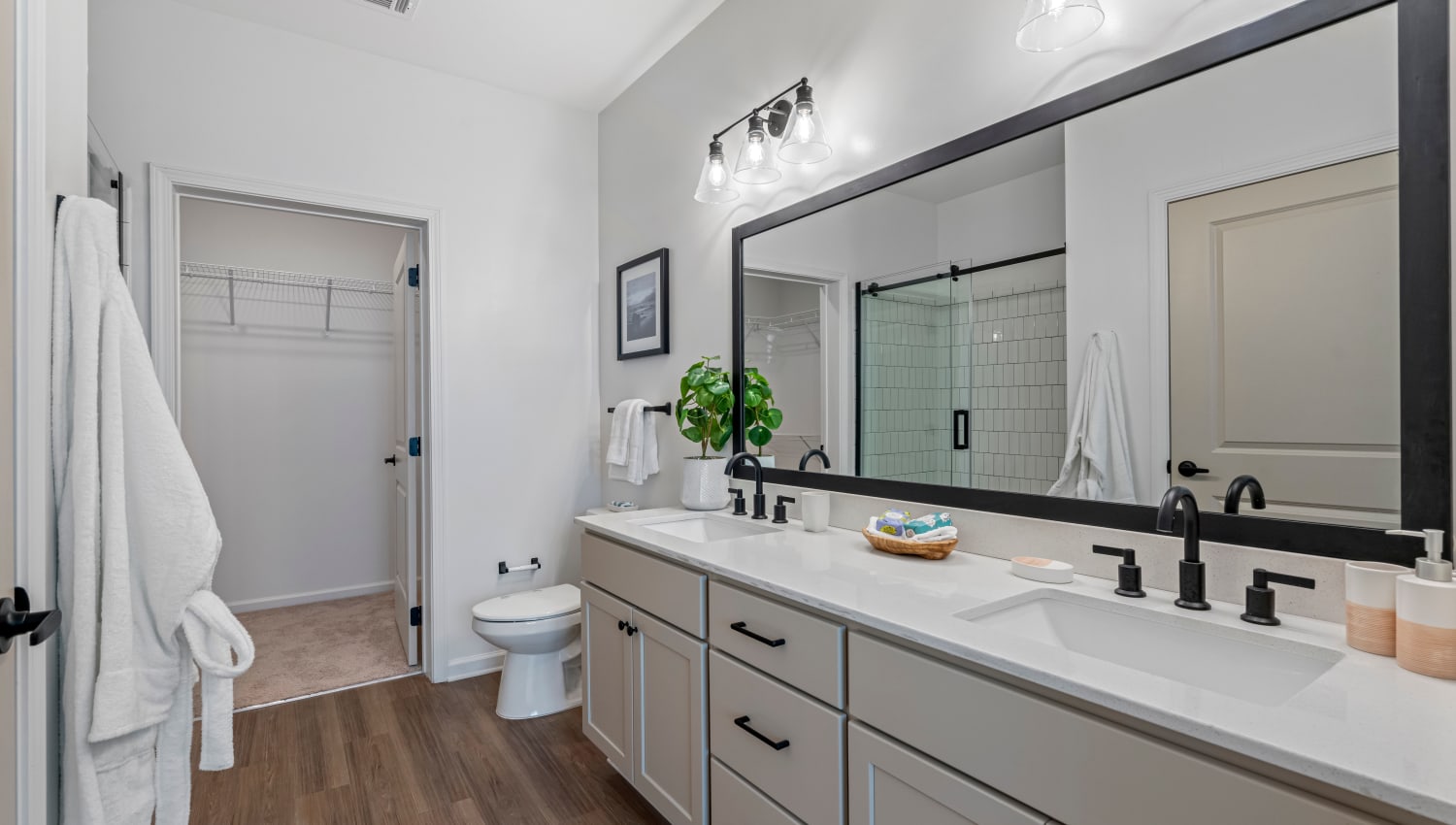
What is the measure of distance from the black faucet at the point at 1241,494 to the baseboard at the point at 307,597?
4459 mm

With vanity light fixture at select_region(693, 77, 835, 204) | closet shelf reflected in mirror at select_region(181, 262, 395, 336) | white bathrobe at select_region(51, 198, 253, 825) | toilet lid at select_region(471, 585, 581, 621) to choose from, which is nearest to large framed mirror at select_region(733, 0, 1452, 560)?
vanity light fixture at select_region(693, 77, 835, 204)

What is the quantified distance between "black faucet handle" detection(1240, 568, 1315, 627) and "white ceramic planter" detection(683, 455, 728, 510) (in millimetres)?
1523

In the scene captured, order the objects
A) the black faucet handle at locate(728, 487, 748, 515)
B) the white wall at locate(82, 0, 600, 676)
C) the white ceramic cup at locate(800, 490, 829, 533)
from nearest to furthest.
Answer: the white ceramic cup at locate(800, 490, 829, 533) < the black faucet handle at locate(728, 487, 748, 515) < the white wall at locate(82, 0, 600, 676)

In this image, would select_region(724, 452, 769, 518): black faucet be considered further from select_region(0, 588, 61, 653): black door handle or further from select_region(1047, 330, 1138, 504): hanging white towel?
select_region(0, 588, 61, 653): black door handle

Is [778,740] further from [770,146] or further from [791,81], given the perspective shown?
[791,81]

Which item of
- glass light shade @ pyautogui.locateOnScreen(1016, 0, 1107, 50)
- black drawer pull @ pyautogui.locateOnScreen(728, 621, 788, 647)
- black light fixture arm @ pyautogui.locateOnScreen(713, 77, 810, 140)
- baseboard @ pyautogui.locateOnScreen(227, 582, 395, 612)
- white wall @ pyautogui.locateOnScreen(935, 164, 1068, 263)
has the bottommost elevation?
baseboard @ pyautogui.locateOnScreen(227, 582, 395, 612)

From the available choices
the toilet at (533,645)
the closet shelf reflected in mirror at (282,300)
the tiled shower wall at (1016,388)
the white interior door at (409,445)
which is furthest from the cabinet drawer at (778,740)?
the closet shelf reflected in mirror at (282,300)

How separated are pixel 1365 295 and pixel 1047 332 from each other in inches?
20.7

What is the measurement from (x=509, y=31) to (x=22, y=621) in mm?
2507

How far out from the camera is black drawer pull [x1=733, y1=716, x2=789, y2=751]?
4.39ft

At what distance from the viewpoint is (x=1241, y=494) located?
3.84 ft

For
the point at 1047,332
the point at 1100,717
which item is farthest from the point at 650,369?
the point at 1100,717

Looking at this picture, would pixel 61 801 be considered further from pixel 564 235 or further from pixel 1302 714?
pixel 564 235

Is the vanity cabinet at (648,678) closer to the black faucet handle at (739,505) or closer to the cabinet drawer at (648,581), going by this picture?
the cabinet drawer at (648,581)
